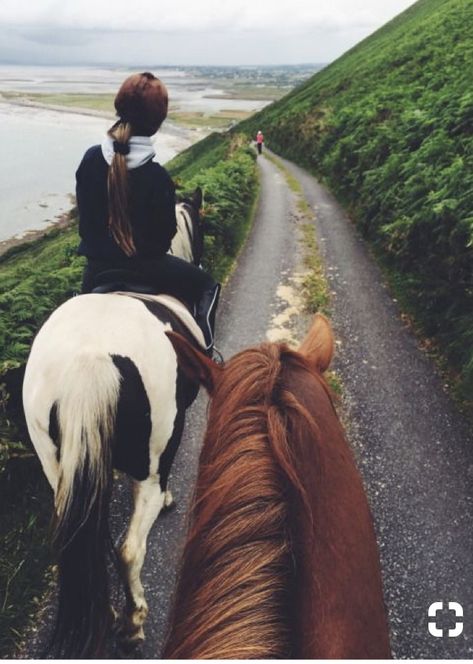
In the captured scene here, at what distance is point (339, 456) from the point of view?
1.45 meters

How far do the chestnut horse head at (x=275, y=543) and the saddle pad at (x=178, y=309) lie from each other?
194 cm

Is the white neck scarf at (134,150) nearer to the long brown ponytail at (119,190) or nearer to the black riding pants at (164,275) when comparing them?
the long brown ponytail at (119,190)

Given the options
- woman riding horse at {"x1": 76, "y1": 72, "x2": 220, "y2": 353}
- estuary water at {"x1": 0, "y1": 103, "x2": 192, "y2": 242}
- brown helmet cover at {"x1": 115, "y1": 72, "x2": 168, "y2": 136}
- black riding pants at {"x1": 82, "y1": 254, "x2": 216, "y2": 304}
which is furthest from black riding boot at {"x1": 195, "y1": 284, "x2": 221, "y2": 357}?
estuary water at {"x1": 0, "y1": 103, "x2": 192, "y2": 242}

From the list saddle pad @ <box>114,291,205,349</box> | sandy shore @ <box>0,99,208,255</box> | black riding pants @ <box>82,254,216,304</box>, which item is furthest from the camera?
sandy shore @ <box>0,99,208,255</box>

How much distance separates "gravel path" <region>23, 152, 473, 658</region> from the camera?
382cm

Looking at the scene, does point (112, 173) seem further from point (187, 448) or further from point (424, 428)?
point (424, 428)

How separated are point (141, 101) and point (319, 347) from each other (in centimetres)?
203

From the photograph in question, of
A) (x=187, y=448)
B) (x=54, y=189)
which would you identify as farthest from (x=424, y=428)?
(x=54, y=189)

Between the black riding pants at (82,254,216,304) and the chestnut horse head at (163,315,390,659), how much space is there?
7.24 ft

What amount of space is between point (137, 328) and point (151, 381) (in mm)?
339

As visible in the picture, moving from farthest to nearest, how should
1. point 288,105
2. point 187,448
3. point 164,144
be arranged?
point 164,144 < point 288,105 < point 187,448

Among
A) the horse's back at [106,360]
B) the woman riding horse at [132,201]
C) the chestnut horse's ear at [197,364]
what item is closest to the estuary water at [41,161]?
the woman riding horse at [132,201]

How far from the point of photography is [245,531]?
1239 mm

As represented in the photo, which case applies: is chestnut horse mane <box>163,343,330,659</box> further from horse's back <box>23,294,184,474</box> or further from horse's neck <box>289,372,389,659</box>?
horse's back <box>23,294,184,474</box>
